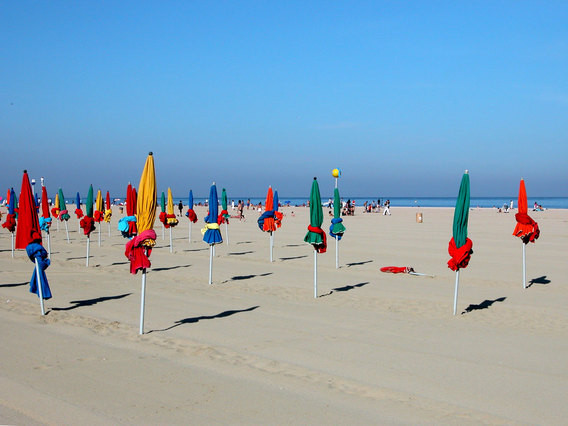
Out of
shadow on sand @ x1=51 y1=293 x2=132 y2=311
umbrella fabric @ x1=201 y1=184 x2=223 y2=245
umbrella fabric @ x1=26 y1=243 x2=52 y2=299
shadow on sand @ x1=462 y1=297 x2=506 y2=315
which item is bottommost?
shadow on sand @ x1=51 y1=293 x2=132 y2=311

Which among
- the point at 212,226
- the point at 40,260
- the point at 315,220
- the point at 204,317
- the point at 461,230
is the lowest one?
the point at 204,317

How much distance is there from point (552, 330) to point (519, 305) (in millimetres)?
2242

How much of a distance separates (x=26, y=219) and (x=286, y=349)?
19.7 ft

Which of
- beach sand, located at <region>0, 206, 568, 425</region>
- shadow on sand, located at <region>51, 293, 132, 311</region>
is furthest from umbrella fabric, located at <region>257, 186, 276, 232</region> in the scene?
shadow on sand, located at <region>51, 293, 132, 311</region>

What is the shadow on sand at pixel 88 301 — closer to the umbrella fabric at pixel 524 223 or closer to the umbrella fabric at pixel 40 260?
the umbrella fabric at pixel 40 260

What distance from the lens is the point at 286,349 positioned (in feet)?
28.2

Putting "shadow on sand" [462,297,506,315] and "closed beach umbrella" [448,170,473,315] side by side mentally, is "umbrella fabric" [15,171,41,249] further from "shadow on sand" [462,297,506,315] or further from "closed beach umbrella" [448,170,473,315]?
"shadow on sand" [462,297,506,315]

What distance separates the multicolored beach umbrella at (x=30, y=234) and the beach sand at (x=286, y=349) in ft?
2.47

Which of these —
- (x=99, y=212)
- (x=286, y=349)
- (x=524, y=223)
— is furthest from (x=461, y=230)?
(x=99, y=212)

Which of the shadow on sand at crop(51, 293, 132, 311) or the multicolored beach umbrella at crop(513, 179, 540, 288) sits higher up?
the multicolored beach umbrella at crop(513, 179, 540, 288)

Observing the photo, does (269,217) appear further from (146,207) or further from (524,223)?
(146,207)

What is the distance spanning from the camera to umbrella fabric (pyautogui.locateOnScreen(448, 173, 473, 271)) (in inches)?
428

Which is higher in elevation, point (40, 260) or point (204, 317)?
point (40, 260)

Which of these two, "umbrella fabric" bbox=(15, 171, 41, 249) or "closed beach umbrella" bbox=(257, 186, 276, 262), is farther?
"closed beach umbrella" bbox=(257, 186, 276, 262)
